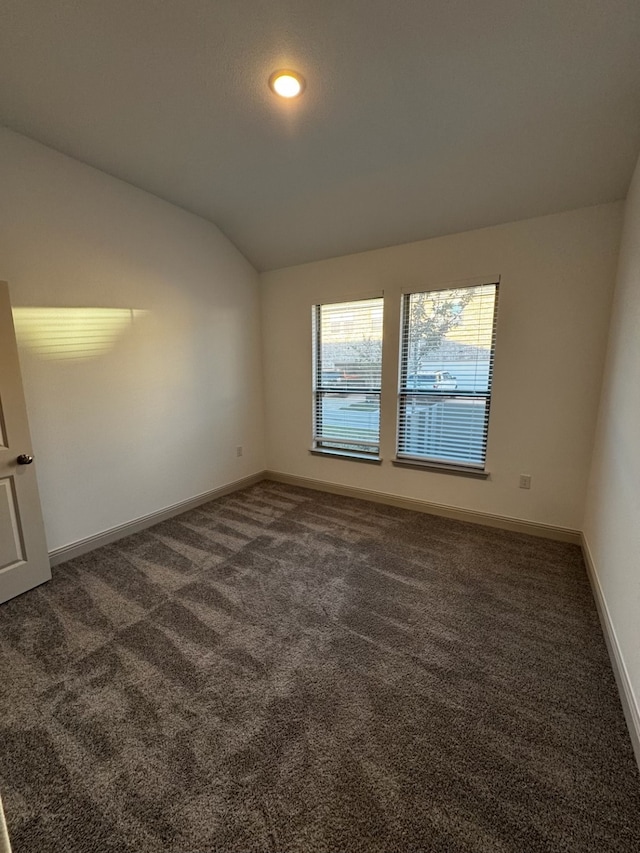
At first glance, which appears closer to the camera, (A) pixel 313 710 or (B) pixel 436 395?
(A) pixel 313 710

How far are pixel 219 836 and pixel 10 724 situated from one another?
40.7 inches

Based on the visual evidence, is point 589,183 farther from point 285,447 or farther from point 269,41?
point 285,447

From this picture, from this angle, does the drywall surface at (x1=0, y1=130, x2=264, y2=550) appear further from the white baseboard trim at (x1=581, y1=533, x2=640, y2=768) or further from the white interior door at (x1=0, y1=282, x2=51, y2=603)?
the white baseboard trim at (x1=581, y1=533, x2=640, y2=768)

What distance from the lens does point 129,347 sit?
2.86 metres

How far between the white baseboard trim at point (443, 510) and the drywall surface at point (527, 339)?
5 cm

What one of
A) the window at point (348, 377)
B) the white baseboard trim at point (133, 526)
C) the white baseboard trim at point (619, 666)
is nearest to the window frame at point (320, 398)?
the window at point (348, 377)

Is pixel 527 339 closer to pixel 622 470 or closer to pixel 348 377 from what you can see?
pixel 622 470

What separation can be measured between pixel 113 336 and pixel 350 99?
2318 mm

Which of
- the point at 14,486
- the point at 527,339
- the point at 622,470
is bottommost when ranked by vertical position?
the point at 14,486

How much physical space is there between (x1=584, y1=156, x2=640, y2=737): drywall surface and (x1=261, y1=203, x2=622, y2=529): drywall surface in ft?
0.53

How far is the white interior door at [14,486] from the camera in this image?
205 centimetres

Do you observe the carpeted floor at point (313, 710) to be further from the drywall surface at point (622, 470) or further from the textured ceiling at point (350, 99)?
the textured ceiling at point (350, 99)

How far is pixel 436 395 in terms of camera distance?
3219mm

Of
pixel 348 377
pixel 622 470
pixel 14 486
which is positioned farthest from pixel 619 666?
pixel 14 486
